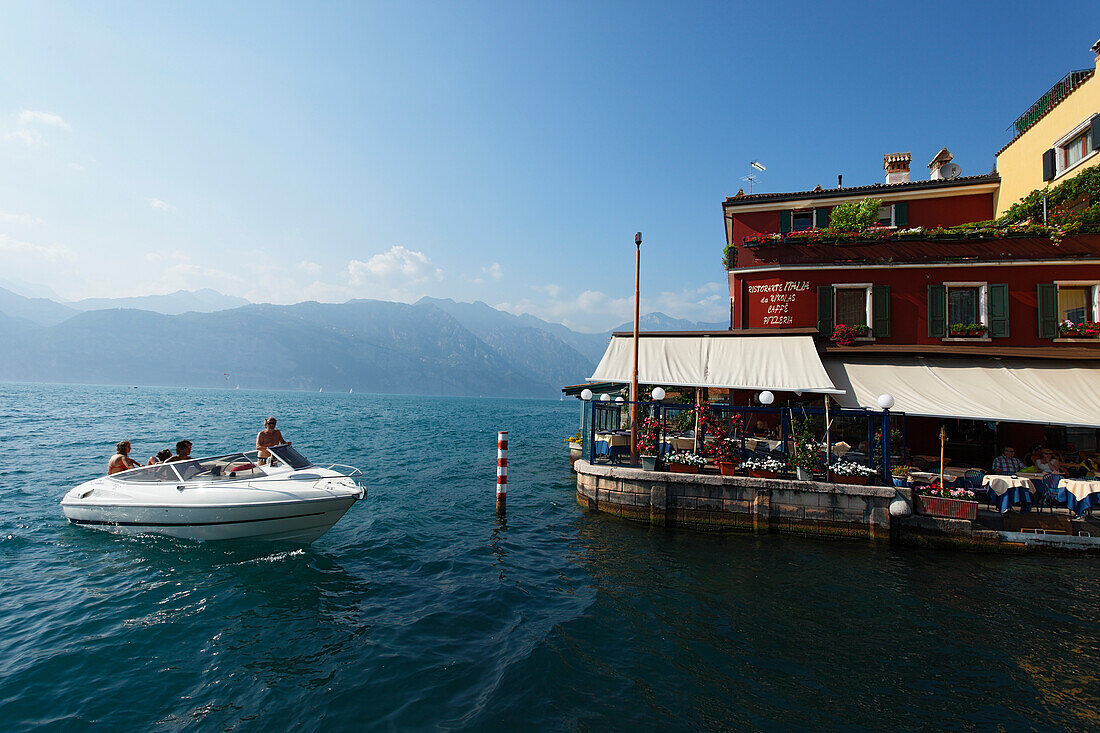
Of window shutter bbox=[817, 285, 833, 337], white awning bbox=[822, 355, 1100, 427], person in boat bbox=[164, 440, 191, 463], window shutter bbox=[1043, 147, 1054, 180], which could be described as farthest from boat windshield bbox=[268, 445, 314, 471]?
window shutter bbox=[1043, 147, 1054, 180]

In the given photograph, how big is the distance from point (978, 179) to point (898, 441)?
11.2 m

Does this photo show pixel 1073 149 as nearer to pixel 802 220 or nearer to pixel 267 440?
pixel 802 220

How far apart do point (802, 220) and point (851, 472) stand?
1114 centimetres

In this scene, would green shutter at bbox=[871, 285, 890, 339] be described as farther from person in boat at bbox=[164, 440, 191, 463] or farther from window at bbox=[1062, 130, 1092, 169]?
person in boat at bbox=[164, 440, 191, 463]

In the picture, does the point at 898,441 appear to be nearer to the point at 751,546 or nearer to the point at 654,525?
the point at 751,546

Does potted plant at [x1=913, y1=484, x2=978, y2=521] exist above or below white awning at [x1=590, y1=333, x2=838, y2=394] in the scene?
below

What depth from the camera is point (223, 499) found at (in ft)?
31.7

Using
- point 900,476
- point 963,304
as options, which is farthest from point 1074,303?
point 900,476

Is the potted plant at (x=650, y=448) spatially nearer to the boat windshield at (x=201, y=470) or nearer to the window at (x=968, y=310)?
the boat windshield at (x=201, y=470)

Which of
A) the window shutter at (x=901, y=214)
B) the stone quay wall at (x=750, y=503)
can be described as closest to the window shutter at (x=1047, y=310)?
the window shutter at (x=901, y=214)

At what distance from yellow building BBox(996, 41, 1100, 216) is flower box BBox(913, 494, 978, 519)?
12731 millimetres

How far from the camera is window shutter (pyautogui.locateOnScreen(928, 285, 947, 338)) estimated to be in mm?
15570

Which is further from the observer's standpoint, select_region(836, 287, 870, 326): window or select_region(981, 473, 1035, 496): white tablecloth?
select_region(836, 287, 870, 326): window

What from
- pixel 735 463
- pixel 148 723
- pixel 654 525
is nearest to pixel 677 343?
pixel 735 463
